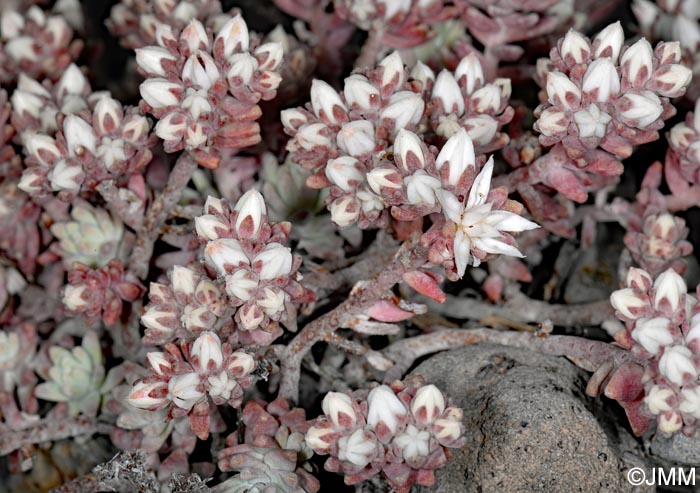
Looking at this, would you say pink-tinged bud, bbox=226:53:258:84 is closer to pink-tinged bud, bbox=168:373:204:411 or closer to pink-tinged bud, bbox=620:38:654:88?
pink-tinged bud, bbox=168:373:204:411

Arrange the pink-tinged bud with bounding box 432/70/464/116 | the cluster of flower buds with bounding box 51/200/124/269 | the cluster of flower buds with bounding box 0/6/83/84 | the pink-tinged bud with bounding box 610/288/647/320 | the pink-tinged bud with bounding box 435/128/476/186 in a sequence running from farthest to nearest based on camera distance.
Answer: the cluster of flower buds with bounding box 0/6/83/84 < the cluster of flower buds with bounding box 51/200/124/269 < the pink-tinged bud with bounding box 432/70/464/116 < the pink-tinged bud with bounding box 610/288/647/320 < the pink-tinged bud with bounding box 435/128/476/186

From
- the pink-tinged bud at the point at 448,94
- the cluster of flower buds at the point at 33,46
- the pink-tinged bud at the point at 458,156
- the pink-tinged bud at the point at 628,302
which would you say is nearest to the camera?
the pink-tinged bud at the point at 458,156

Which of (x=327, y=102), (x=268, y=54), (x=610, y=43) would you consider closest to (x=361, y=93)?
(x=327, y=102)

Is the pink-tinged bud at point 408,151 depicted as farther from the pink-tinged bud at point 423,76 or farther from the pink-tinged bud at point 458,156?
the pink-tinged bud at point 423,76

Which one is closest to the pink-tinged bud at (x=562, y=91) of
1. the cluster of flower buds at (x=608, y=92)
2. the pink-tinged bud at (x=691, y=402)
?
the cluster of flower buds at (x=608, y=92)

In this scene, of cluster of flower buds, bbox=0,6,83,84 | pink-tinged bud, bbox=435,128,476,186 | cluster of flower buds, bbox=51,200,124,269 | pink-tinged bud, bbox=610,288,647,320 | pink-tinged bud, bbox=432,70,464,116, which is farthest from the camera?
cluster of flower buds, bbox=0,6,83,84

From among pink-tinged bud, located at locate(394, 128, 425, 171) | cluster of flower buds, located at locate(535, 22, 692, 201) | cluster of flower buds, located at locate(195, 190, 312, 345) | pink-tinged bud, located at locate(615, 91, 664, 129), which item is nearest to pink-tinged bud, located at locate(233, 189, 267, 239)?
cluster of flower buds, located at locate(195, 190, 312, 345)

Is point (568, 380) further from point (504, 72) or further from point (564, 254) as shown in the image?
point (504, 72)

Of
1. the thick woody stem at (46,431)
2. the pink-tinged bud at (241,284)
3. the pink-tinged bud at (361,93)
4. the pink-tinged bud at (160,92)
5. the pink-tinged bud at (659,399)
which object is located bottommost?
the thick woody stem at (46,431)
